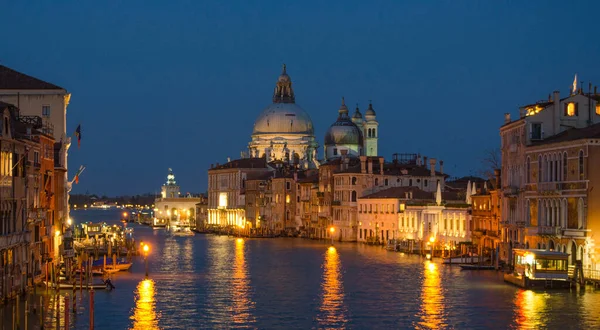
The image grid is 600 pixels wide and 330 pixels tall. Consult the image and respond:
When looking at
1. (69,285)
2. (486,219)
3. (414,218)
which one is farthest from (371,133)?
(69,285)

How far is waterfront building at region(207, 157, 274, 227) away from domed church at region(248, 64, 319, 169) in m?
6.99

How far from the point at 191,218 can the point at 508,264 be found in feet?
336

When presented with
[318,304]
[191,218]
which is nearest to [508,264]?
[318,304]

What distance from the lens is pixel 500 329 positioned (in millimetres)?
30891

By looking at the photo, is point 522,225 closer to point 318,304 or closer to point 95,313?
point 318,304

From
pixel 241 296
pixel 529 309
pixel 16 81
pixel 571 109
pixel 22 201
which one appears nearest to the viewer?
pixel 22 201

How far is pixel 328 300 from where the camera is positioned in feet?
125

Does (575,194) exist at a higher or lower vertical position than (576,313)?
higher

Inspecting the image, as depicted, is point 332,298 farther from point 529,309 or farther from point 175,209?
point 175,209

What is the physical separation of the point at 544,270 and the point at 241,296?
31.7 ft

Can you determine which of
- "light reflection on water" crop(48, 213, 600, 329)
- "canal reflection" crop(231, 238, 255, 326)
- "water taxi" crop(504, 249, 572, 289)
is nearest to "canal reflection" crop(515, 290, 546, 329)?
"light reflection on water" crop(48, 213, 600, 329)

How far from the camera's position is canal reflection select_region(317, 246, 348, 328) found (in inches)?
1286

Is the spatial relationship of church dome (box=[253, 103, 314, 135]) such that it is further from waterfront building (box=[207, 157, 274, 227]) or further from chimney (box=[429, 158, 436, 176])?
chimney (box=[429, 158, 436, 176])

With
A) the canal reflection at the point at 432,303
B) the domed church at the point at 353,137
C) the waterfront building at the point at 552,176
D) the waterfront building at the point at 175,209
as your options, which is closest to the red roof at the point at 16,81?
the canal reflection at the point at 432,303
